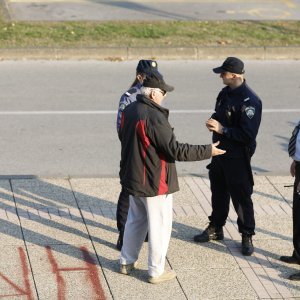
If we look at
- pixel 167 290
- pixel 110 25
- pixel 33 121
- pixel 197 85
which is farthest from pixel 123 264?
pixel 110 25

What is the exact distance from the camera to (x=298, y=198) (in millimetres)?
8023

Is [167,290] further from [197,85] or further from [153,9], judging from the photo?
[153,9]

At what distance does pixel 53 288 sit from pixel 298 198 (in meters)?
2.21

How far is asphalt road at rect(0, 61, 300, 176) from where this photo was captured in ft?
36.1

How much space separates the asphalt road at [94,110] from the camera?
1102 centimetres

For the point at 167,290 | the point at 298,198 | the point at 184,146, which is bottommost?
the point at 167,290

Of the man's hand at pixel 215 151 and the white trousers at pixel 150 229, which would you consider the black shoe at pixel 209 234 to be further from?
the man's hand at pixel 215 151

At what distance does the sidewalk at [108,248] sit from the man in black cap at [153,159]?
1.35 feet

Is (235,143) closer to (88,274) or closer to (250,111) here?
(250,111)

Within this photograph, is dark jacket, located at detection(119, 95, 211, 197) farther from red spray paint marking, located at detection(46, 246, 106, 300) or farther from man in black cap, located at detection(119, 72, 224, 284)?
red spray paint marking, located at detection(46, 246, 106, 300)

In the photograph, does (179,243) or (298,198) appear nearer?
(298,198)

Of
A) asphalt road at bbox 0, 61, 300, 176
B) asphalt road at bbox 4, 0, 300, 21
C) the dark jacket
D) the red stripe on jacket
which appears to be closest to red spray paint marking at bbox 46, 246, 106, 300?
the dark jacket

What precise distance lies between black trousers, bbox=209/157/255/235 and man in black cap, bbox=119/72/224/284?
573 millimetres

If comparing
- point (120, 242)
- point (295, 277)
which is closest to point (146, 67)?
point (120, 242)
